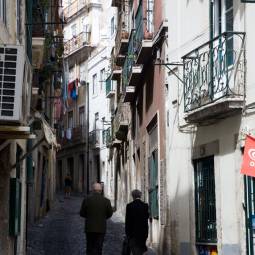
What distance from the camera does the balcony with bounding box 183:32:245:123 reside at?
38.3ft

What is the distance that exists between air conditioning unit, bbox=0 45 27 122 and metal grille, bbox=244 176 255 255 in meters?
3.97

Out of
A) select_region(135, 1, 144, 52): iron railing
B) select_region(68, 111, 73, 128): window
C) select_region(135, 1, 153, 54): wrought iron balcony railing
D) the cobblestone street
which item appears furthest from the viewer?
select_region(68, 111, 73, 128): window

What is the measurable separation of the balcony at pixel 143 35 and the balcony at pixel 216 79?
4814 mm

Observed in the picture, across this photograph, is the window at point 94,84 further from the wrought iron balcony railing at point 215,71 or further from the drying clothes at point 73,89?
the wrought iron balcony railing at point 215,71

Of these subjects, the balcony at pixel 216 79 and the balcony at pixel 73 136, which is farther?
the balcony at pixel 73 136

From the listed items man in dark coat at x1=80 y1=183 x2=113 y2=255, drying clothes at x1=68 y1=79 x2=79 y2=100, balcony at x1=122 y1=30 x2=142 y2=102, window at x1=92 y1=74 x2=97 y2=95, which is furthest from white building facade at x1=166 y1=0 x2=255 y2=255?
drying clothes at x1=68 y1=79 x2=79 y2=100

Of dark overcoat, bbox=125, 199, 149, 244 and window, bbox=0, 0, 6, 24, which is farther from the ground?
window, bbox=0, 0, 6, 24

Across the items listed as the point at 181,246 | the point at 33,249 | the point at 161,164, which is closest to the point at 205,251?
the point at 181,246

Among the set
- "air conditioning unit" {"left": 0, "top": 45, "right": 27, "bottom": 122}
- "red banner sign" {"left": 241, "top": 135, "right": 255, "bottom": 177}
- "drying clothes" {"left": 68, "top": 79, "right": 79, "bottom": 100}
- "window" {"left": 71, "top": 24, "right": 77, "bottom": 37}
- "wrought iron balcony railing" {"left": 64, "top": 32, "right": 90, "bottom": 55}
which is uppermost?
"window" {"left": 71, "top": 24, "right": 77, "bottom": 37}

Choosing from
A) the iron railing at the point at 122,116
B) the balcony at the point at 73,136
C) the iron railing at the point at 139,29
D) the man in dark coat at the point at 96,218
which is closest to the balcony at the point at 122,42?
the iron railing at the point at 122,116

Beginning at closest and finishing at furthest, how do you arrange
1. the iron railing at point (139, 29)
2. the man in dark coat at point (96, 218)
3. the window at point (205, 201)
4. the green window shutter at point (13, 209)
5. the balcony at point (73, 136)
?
1. the green window shutter at point (13, 209)
2. the man in dark coat at point (96, 218)
3. the window at point (205, 201)
4. the iron railing at point (139, 29)
5. the balcony at point (73, 136)

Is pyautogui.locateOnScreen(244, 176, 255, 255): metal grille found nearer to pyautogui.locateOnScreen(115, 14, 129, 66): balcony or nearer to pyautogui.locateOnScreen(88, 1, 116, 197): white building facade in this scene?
pyautogui.locateOnScreen(115, 14, 129, 66): balcony

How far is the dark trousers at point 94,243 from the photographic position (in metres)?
13.4

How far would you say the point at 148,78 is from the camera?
2045 centimetres
